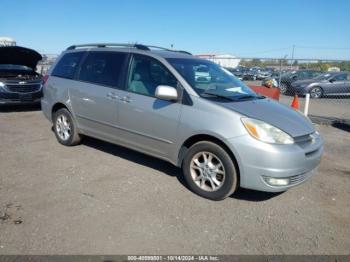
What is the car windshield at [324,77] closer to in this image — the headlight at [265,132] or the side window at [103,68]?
the side window at [103,68]

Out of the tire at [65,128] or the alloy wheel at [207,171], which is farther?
the tire at [65,128]

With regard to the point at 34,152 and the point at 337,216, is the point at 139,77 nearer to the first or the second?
the point at 34,152

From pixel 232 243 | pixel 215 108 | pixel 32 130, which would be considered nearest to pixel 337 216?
pixel 232 243

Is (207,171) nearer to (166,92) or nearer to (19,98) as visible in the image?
(166,92)

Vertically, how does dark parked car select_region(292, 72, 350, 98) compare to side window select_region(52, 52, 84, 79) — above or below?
below

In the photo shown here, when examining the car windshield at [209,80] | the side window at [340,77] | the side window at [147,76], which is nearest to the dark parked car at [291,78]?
the side window at [340,77]

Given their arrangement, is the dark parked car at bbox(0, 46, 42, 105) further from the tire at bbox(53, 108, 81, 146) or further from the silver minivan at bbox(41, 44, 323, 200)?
the silver minivan at bbox(41, 44, 323, 200)

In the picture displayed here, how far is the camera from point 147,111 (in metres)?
4.87

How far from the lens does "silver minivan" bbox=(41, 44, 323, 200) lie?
13.4 ft

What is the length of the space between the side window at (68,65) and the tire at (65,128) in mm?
644

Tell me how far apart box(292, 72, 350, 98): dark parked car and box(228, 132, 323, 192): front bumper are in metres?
15.3

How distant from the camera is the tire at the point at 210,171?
4.21 metres

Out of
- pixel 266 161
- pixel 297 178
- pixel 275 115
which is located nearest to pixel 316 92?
pixel 275 115

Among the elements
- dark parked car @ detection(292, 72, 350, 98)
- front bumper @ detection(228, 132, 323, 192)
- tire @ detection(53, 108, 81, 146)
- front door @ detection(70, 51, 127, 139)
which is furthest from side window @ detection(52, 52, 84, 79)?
dark parked car @ detection(292, 72, 350, 98)
